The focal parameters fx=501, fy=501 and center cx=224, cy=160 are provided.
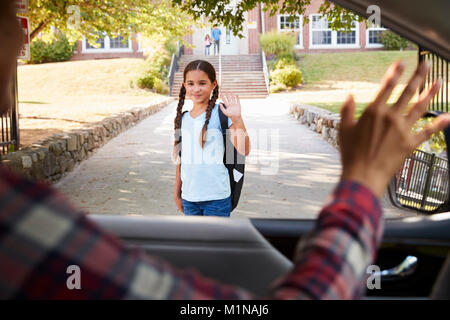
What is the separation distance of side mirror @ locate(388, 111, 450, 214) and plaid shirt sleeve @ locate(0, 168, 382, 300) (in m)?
0.93

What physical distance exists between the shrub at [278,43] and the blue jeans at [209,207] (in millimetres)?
26281

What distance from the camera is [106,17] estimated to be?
11.9 meters

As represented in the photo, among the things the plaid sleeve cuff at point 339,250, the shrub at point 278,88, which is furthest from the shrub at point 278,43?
the plaid sleeve cuff at point 339,250

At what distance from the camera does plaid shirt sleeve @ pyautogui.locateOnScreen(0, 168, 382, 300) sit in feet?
1.98

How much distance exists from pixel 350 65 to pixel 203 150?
2594 centimetres

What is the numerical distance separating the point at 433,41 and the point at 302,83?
81.8ft

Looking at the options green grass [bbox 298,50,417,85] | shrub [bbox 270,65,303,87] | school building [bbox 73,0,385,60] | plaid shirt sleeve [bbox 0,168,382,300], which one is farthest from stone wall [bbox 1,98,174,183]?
school building [bbox 73,0,385,60]

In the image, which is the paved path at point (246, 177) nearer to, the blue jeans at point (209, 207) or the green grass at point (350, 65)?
the blue jeans at point (209, 207)

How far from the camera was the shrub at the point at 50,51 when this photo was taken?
102 ft

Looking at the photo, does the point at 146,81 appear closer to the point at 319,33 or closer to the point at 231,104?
the point at 319,33

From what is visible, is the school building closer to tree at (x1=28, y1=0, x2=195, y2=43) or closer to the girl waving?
tree at (x1=28, y1=0, x2=195, y2=43)

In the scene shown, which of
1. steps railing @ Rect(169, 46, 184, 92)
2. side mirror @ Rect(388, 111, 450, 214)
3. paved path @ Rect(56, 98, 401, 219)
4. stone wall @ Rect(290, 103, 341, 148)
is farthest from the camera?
steps railing @ Rect(169, 46, 184, 92)
